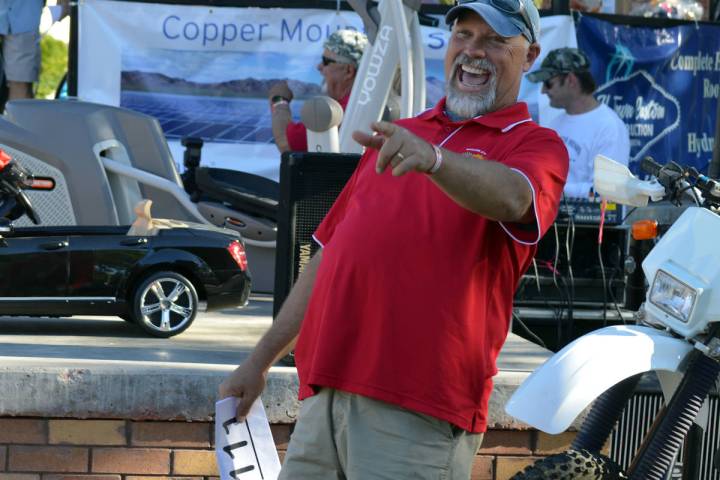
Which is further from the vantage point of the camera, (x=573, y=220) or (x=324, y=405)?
(x=573, y=220)

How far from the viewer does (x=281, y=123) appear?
8.48m

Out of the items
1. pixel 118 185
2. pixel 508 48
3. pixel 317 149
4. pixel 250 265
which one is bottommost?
pixel 250 265

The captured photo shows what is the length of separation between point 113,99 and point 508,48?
267 inches

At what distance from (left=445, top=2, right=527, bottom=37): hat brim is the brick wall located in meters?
1.94

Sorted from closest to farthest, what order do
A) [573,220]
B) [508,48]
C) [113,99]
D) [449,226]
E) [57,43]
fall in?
[449,226], [508,48], [573,220], [113,99], [57,43]

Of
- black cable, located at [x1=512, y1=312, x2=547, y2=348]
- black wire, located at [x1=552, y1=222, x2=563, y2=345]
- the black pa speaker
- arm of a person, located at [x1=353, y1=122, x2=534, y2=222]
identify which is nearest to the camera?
arm of a person, located at [x1=353, y1=122, x2=534, y2=222]

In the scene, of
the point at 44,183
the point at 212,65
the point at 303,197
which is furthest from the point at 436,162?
the point at 212,65

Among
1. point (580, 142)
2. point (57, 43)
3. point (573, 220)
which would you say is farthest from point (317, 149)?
point (57, 43)

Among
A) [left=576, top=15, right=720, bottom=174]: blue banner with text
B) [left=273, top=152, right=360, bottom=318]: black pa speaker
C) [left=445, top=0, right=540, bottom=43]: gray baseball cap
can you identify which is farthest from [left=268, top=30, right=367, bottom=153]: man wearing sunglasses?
[left=445, top=0, right=540, bottom=43]: gray baseball cap

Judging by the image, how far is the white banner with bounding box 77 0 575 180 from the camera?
31.0 ft

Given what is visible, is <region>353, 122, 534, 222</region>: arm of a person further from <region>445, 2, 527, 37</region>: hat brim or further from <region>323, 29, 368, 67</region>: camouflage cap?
<region>323, 29, 368, 67</region>: camouflage cap

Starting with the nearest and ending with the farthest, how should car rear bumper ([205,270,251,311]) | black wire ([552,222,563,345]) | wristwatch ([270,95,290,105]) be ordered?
car rear bumper ([205,270,251,311]) < black wire ([552,222,563,345]) < wristwatch ([270,95,290,105])

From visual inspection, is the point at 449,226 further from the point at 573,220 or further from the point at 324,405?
the point at 573,220

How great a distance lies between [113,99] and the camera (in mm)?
9484
